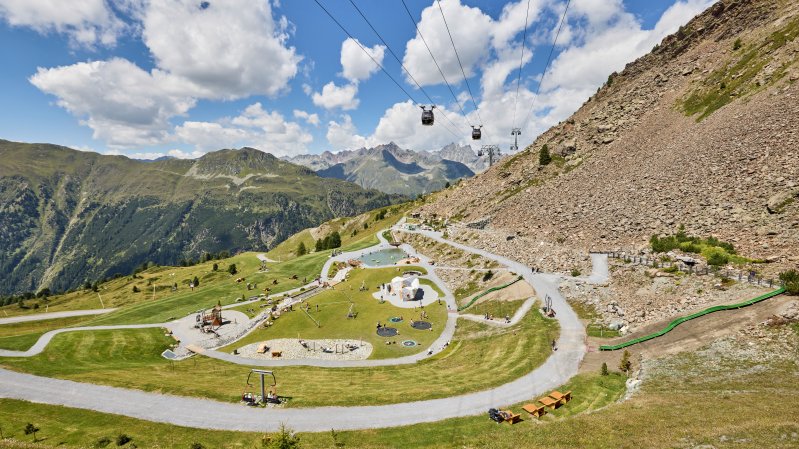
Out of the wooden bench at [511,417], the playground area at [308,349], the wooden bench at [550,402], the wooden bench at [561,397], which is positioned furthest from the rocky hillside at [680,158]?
the playground area at [308,349]

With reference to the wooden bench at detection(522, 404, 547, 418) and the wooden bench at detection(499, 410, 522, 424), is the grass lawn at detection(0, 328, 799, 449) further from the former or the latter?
A: the wooden bench at detection(499, 410, 522, 424)

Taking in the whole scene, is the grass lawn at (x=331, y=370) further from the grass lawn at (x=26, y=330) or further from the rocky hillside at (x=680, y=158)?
the rocky hillside at (x=680, y=158)

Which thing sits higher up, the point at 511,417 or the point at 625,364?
the point at 625,364

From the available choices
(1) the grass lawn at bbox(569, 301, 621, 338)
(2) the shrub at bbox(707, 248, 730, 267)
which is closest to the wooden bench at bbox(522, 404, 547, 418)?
(1) the grass lawn at bbox(569, 301, 621, 338)

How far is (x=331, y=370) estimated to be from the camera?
48.7 metres

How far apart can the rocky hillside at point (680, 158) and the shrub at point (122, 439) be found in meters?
68.4

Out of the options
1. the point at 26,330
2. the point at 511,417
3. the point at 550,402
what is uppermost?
the point at 550,402

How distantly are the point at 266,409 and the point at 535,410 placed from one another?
2349 cm

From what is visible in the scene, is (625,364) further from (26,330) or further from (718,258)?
(26,330)

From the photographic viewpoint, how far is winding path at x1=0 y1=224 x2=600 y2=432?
30.1m

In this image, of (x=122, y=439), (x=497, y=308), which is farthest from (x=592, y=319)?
(x=122, y=439)

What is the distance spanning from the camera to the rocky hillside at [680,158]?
57.2m

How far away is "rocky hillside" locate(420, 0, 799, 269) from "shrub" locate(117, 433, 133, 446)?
68.4 metres

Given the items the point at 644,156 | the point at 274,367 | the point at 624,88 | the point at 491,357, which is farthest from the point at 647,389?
the point at 624,88
